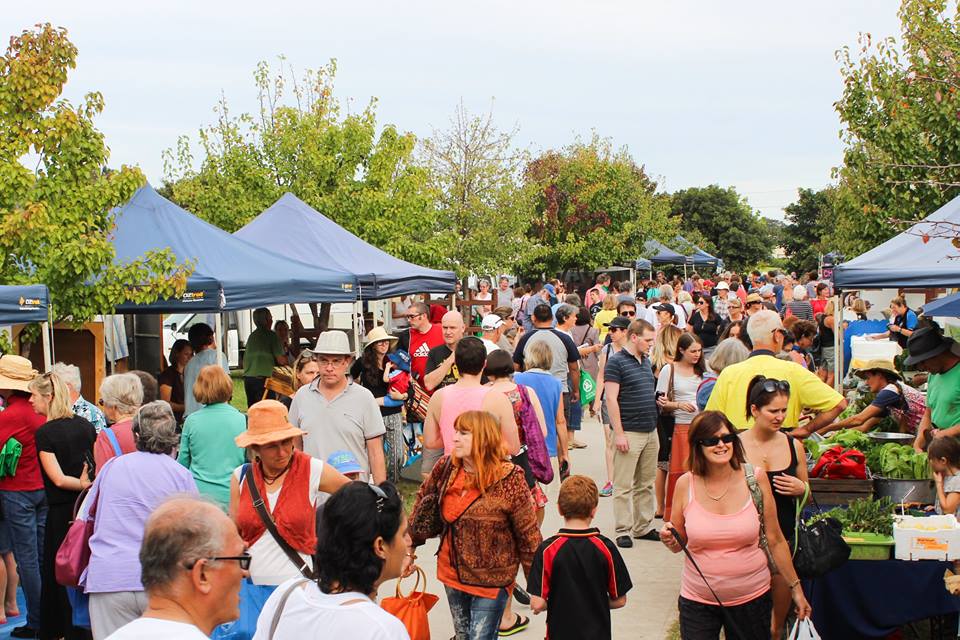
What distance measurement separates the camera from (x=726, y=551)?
499 cm

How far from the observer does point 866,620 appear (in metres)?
6.12

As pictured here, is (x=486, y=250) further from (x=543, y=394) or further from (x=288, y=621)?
(x=288, y=621)

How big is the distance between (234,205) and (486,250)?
9.26 metres

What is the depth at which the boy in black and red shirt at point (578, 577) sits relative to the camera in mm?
4781

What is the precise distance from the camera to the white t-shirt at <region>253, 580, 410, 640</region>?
282cm

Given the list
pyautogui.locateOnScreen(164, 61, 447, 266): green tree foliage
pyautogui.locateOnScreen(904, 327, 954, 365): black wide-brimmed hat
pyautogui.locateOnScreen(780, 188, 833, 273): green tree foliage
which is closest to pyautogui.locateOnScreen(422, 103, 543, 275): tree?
pyautogui.locateOnScreen(164, 61, 447, 266): green tree foliage

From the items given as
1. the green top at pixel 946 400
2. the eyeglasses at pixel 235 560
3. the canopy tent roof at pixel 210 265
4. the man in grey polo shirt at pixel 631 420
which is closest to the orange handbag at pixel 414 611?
the eyeglasses at pixel 235 560

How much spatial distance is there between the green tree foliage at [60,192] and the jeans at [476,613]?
603cm

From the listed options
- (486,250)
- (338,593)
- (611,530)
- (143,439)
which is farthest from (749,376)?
(486,250)

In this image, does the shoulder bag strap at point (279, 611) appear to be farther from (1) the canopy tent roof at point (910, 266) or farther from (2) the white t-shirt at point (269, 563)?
(1) the canopy tent roof at point (910, 266)

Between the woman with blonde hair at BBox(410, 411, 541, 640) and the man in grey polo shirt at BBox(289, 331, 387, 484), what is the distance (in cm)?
111

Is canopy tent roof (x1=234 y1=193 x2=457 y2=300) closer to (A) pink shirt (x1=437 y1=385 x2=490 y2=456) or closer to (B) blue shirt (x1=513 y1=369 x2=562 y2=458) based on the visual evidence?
(B) blue shirt (x1=513 y1=369 x2=562 y2=458)

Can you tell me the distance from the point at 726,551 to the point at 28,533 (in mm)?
4734

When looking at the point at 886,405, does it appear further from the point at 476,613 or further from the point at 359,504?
the point at 359,504
